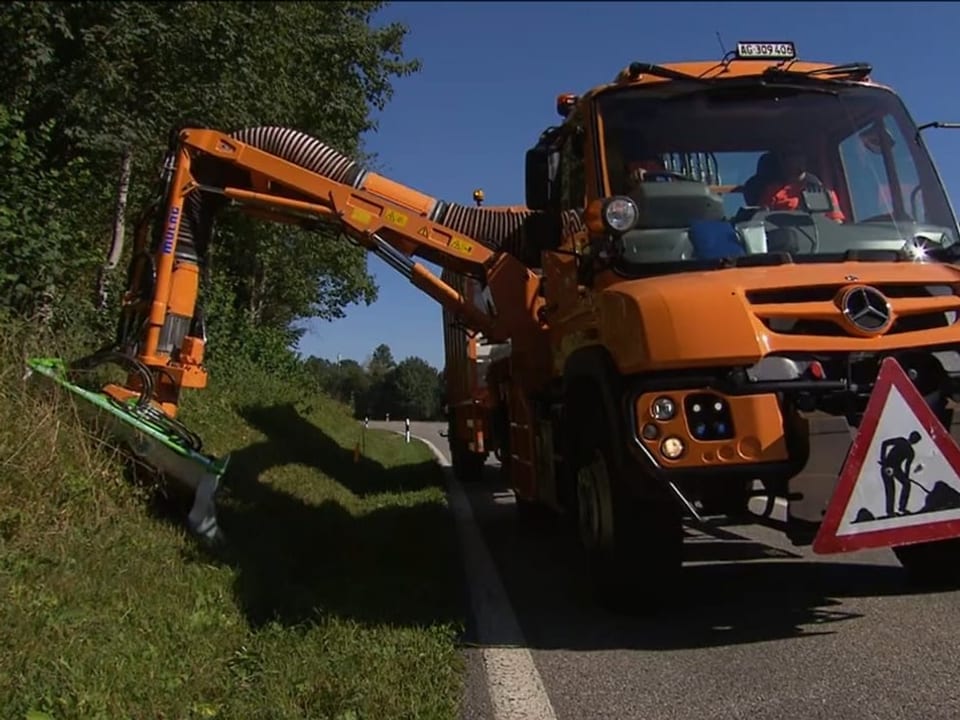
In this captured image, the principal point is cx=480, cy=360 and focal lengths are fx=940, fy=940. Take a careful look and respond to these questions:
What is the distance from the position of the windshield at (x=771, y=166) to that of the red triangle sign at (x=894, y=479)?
1.18 metres

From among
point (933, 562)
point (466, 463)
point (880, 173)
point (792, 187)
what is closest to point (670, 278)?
point (792, 187)

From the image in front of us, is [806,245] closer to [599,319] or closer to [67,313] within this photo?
[599,319]

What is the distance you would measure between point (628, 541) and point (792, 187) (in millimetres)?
2227

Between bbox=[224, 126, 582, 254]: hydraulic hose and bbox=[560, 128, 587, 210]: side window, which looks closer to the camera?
bbox=[560, 128, 587, 210]: side window

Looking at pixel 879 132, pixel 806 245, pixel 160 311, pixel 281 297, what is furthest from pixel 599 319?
pixel 281 297

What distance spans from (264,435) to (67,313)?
13.4ft

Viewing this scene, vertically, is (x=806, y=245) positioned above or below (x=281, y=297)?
below

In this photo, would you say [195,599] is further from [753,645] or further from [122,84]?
[122,84]

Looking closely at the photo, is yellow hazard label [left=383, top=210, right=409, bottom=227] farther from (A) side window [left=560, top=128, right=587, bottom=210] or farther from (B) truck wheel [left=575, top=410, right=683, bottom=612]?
(B) truck wheel [left=575, top=410, right=683, bottom=612]

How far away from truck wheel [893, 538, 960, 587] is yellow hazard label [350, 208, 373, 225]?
476 cm

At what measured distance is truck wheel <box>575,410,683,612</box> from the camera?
16.5 ft

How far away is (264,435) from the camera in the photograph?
13180 millimetres

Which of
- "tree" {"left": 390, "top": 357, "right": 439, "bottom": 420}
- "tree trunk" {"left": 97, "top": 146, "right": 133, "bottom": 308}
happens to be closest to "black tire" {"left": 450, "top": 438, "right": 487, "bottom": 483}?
"tree trunk" {"left": 97, "top": 146, "right": 133, "bottom": 308}

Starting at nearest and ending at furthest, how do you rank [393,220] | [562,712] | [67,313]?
[562,712], [393,220], [67,313]
